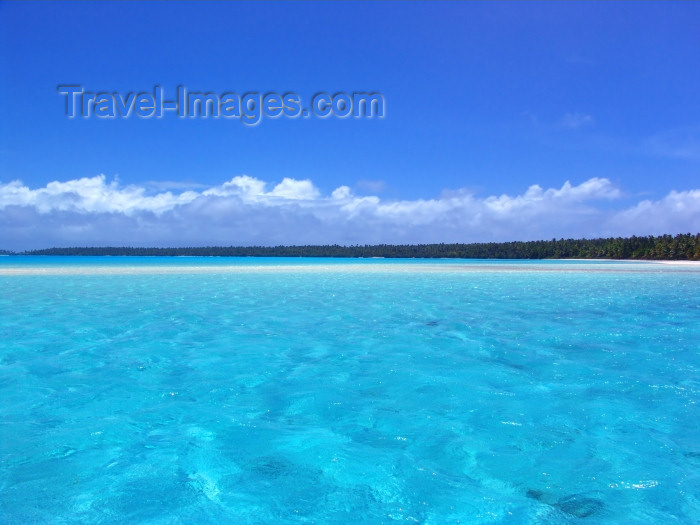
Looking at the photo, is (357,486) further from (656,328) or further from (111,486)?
(656,328)

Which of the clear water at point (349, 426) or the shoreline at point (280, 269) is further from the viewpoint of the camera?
the shoreline at point (280, 269)

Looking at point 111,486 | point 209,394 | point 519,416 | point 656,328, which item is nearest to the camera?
point 111,486

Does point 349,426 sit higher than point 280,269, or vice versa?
point 280,269

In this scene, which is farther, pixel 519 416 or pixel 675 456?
pixel 519 416

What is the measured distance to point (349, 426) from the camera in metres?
5.81

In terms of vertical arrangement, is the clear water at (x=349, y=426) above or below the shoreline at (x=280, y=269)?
below

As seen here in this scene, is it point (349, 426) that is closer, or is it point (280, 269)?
point (349, 426)

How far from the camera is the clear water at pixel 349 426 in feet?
13.4

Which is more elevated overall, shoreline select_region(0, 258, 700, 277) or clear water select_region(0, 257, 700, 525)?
shoreline select_region(0, 258, 700, 277)

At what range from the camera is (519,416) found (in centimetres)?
610

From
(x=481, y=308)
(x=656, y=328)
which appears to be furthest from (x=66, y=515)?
(x=481, y=308)

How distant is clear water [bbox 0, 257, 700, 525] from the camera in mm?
4090

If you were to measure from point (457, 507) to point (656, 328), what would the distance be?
36.8 ft

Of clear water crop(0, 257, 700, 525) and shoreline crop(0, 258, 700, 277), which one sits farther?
shoreline crop(0, 258, 700, 277)
